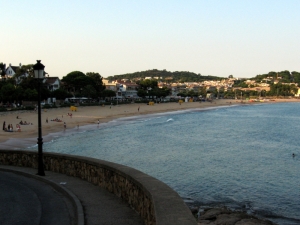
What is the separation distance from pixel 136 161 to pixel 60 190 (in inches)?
712

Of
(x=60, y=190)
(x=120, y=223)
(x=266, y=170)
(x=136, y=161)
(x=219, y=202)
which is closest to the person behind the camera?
(x=120, y=223)

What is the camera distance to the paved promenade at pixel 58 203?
690 centimetres

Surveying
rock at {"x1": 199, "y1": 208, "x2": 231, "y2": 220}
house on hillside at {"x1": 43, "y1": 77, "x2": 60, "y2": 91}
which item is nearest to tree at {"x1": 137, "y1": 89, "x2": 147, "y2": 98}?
house on hillside at {"x1": 43, "y1": 77, "x2": 60, "y2": 91}

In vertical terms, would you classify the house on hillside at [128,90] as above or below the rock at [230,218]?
above

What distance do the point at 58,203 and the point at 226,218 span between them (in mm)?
7281

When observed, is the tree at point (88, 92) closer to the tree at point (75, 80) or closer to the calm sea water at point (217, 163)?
the tree at point (75, 80)

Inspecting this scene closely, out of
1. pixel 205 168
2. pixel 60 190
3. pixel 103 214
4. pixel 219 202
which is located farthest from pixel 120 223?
pixel 205 168

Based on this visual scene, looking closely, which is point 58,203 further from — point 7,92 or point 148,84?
point 148,84

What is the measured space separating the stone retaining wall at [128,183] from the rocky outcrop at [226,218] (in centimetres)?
518

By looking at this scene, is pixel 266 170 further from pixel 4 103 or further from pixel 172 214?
pixel 4 103

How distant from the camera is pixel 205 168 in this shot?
24953 mm

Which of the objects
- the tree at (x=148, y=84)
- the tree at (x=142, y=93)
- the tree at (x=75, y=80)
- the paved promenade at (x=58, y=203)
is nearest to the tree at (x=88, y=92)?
the tree at (x=75, y=80)

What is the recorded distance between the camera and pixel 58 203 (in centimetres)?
818

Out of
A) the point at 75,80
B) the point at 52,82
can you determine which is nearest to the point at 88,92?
the point at 75,80
